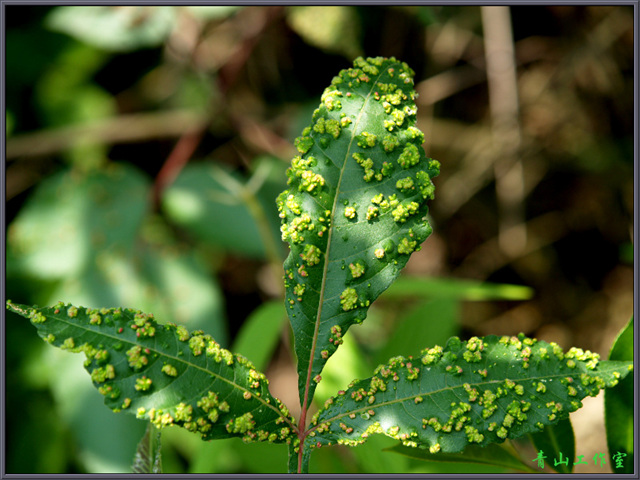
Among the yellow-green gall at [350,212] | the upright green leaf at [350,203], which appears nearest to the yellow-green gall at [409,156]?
the upright green leaf at [350,203]

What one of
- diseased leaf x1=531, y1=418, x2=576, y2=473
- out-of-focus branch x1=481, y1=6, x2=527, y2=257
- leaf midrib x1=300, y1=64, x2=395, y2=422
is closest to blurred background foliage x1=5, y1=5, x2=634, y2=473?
out-of-focus branch x1=481, y1=6, x2=527, y2=257

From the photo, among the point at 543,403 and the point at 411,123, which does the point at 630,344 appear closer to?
the point at 543,403

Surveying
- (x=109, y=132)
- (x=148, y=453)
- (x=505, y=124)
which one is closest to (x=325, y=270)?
(x=148, y=453)

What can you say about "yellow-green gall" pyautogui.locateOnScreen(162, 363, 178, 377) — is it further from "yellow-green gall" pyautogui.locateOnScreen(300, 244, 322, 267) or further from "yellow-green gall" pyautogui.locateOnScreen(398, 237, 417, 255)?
"yellow-green gall" pyautogui.locateOnScreen(398, 237, 417, 255)

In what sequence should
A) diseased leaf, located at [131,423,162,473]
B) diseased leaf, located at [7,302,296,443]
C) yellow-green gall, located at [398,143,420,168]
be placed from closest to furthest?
diseased leaf, located at [7,302,296,443]
yellow-green gall, located at [398,143,420,168]
diseased leaf, located at [131,423,162,473]

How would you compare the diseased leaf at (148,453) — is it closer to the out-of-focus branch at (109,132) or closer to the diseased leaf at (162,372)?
the diseased leaf at (162,372)

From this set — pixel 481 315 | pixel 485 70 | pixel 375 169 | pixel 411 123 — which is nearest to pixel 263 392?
pixel 375 169
